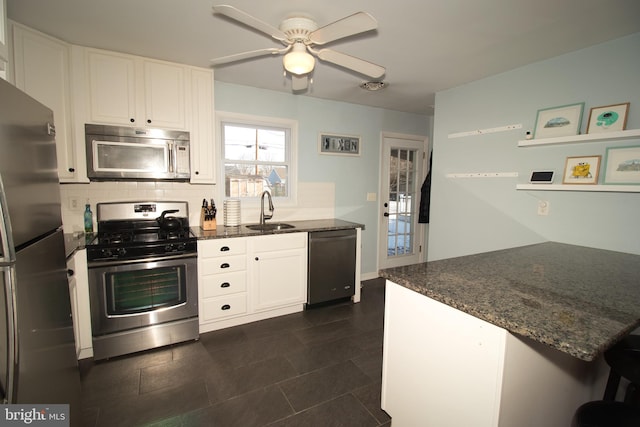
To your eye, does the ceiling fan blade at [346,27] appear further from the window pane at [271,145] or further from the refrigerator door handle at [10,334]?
the window pane at [271,145]

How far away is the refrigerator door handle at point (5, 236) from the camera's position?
800 millimetres

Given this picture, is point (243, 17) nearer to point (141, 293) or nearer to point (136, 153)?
point (136, 153)

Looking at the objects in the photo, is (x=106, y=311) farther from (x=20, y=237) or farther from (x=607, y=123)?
(x=607, y=123)

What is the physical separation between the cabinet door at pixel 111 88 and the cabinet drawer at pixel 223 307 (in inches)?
67.3

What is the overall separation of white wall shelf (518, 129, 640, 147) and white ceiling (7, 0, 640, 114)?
27.4 inches

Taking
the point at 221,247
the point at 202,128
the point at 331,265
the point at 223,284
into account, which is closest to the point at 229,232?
the point at 221,247

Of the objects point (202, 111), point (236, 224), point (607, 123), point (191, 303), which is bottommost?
point (191, 303)

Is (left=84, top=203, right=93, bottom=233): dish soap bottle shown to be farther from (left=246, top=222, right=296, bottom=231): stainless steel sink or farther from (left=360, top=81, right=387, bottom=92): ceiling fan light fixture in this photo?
(left=360, top=81, right=387, bottom=92): ceiling fan light fixture

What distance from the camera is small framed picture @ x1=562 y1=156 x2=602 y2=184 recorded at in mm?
2176

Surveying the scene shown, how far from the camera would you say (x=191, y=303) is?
8.30ft

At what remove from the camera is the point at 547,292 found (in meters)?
1.25

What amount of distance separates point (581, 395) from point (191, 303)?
8.60 feet

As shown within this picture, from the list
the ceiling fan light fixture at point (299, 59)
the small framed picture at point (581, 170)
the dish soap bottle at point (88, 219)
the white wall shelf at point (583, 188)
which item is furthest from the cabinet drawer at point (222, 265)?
the small framed picture at point (581, 170)

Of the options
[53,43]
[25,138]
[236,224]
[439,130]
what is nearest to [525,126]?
[439,130]
